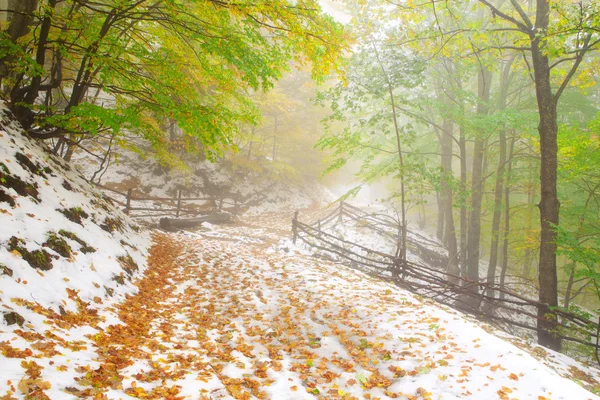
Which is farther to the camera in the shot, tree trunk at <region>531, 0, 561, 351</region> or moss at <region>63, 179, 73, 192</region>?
tree trunk at <region>531, 0, 561, 351</region>

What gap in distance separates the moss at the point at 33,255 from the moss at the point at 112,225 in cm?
273

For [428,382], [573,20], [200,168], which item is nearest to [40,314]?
[428,382]

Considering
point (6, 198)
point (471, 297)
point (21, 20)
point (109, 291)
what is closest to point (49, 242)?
point (6, 198)

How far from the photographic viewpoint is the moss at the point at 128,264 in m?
6.27

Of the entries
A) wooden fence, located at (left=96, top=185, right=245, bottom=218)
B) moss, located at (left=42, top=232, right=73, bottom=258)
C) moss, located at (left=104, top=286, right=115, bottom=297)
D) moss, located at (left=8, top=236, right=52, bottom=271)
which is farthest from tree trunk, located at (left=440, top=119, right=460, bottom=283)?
moss, located at (left=8, top=236, right=52, bottom=271)

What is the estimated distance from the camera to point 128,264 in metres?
6.54

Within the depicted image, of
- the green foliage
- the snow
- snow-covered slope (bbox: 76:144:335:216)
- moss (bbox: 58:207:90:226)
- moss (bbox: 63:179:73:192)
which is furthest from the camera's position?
snow-covered slope (bbox: 76:144:335:216)

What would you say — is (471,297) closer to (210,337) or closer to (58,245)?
(210,337)

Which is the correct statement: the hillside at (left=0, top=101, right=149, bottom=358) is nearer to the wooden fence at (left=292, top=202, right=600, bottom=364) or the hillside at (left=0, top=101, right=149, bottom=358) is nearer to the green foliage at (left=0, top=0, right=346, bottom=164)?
the green foliage at (left=0, top=0, right=346, bottom=164)

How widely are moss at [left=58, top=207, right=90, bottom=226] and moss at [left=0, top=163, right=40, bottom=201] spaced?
569mm

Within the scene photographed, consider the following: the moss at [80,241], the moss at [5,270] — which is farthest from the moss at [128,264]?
the moss at [5,270]

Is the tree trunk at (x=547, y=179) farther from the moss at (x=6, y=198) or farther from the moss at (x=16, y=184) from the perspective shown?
the moss at (x=16, y=184)

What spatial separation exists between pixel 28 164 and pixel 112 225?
7.16ft

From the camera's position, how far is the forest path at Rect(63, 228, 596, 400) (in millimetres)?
3367
